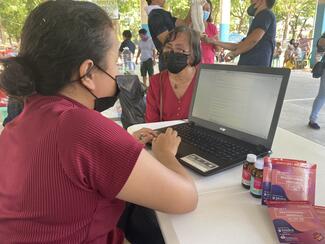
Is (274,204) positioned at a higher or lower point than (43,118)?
lower

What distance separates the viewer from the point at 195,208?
2.29 feet

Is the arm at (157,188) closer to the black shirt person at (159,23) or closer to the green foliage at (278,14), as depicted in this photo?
the black shirt person at (159,23)

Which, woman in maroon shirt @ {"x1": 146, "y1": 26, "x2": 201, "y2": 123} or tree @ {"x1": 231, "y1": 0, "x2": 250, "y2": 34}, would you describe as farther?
tree @ {"x1": 231, "y1": 0, "x2": 250, "y2": 34}

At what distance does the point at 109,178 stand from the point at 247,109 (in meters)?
0.61

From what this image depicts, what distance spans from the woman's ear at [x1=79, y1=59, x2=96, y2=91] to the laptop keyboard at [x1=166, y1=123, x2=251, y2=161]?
0.44 metres

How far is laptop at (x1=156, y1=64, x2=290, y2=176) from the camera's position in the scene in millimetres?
918

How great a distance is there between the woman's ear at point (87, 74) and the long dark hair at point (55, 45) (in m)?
0.01

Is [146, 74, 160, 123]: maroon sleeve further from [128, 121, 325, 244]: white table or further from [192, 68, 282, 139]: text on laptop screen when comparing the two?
[128, 121, 325, 244]: white table

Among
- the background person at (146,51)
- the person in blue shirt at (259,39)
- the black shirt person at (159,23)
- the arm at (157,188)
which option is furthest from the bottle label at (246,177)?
the background person at (146,51)

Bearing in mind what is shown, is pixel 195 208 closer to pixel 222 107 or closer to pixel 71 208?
pixel 71 208

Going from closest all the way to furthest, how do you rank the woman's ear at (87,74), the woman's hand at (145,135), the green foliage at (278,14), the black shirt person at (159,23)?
the woman's ear at (87,74)
the woman's hand at (145,135)
the black shirt person at (159,23)
the green foliage at (278,14)

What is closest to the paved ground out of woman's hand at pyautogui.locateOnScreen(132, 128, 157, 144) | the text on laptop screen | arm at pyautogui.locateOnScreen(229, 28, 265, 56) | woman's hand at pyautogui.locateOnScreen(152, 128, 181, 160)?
arm at pyautogui.locateOnScreen(229, 28, 265, 56)

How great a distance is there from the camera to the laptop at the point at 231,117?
0.92 meters

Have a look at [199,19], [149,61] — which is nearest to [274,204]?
[199,19]
